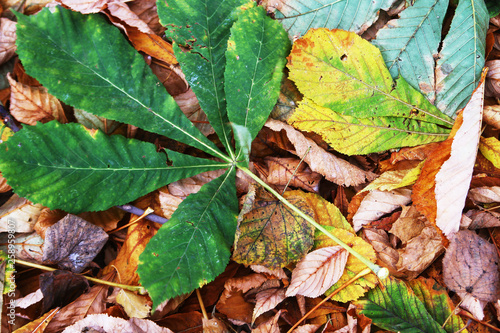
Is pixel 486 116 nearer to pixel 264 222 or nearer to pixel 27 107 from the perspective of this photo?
pixel 264 222

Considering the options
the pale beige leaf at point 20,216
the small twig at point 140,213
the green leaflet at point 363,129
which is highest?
the green leaflet at point 363,129

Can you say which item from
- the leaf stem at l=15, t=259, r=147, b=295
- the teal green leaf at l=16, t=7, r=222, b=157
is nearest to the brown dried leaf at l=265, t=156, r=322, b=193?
the teal green leaf at l=16, t=7, r=222, b=157

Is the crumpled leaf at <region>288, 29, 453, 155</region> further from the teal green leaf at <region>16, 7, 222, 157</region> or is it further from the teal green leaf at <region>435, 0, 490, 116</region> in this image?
the teal green leaf at <region>16, 7, 222, 157</region>

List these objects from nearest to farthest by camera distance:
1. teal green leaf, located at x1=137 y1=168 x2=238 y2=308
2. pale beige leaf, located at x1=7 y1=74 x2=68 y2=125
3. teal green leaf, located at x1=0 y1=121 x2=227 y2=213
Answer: teal green leaf, located at x1=137 y1=168 x2=238 y2=308 < teal green leaf, located at x1=0 y1=121 x2=227 y2=213 < pale beige leaf, located at x1=7 y1=74 x2=68 y2=125

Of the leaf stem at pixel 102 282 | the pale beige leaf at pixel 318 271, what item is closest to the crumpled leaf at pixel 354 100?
the pale beige leaf at pixel 318 271

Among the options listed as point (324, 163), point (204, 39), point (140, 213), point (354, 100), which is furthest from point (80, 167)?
point (354, 100)

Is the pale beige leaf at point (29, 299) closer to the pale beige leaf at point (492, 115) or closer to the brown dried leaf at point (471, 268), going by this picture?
the brown dried leaf at point (471, 268)
